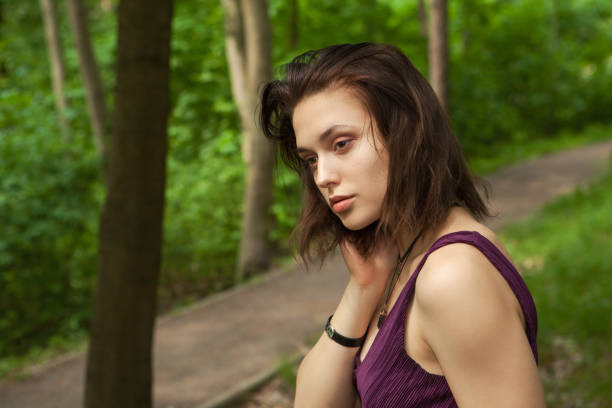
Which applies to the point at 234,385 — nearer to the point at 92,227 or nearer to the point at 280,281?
the point at 280,281

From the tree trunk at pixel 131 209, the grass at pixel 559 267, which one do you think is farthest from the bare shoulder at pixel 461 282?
the grass at pixel 559 267

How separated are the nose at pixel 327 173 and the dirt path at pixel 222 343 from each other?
123 inches

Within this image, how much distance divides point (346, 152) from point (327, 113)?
0.11m

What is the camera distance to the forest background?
8.62 m

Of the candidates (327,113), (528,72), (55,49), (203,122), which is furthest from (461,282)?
(528,72)

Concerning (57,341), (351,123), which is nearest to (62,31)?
(57,341)

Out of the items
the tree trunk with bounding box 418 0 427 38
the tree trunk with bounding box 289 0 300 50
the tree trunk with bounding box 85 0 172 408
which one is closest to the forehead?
the tree trunk with bounding box 85 0 172 408

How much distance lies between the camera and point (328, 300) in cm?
781

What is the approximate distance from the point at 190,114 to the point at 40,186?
6.45 meters

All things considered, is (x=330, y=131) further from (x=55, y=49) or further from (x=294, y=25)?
(x=55, y=49)

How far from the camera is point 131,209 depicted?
11.2 ft

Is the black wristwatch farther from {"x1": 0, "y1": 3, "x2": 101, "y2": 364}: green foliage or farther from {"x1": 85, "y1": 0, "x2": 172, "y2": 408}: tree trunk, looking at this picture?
{"x1": 0, "y1": 3, "x2": 101, "y2": 364}: green foliage

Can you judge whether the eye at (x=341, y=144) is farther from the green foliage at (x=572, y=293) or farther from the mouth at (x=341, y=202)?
the green foliage at (x=572, y=293)

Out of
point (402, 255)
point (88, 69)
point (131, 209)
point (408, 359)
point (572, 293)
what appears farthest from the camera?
point (88, 69)
